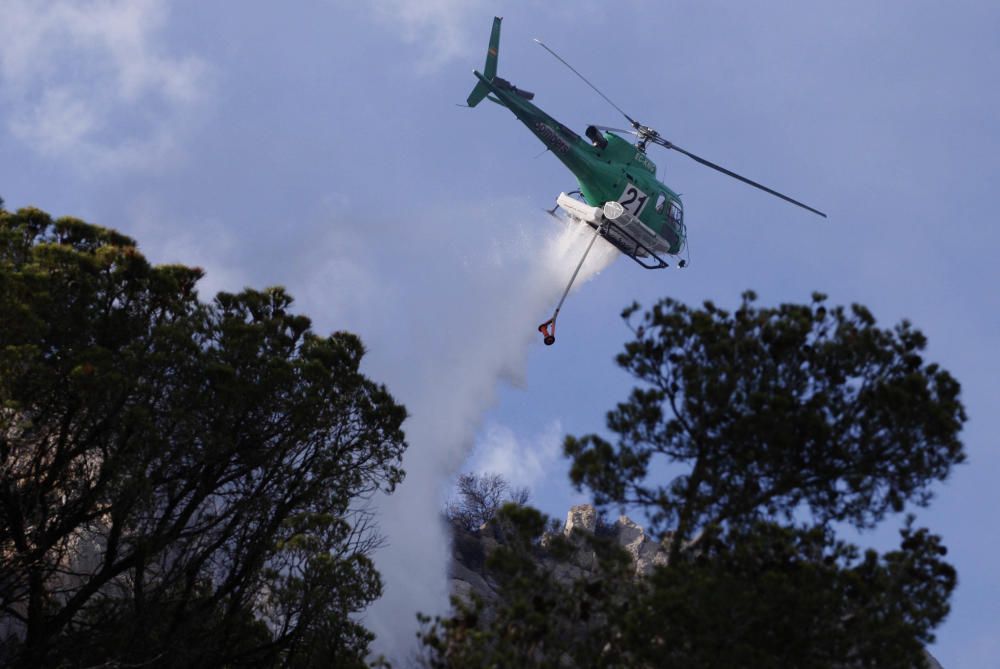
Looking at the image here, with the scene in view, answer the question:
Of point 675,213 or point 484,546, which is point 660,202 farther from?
point 484,546

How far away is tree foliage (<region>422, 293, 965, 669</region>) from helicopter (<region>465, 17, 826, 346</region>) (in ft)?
67.8

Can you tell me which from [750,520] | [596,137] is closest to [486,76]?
[596,137]

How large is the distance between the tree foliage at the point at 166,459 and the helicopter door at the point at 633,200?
52.8 feet

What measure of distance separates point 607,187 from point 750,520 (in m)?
22.9

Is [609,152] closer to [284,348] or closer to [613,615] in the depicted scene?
[284,348]

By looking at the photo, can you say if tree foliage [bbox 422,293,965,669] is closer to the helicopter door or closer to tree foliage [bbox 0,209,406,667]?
tree foliage [bbox 0,209,406,667]

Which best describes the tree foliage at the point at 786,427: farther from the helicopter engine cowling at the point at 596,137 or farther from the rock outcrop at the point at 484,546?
the rock outcrop at the point at 484,546

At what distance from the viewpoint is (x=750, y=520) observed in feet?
51.6

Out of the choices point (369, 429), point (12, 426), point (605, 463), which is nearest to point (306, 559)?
point (369, 429)

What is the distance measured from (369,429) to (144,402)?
4.37 m

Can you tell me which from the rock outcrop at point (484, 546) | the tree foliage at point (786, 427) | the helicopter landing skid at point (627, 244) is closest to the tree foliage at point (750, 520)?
the tree foliage at point (786, 427)

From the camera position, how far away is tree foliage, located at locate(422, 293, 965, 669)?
14.1 meters

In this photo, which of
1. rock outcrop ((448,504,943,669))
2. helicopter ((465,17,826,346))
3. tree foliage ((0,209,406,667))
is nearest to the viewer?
tree foliage ((0,209,406,667))

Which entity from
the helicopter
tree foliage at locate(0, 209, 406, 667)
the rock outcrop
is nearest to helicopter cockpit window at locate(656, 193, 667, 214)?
the helicopter
